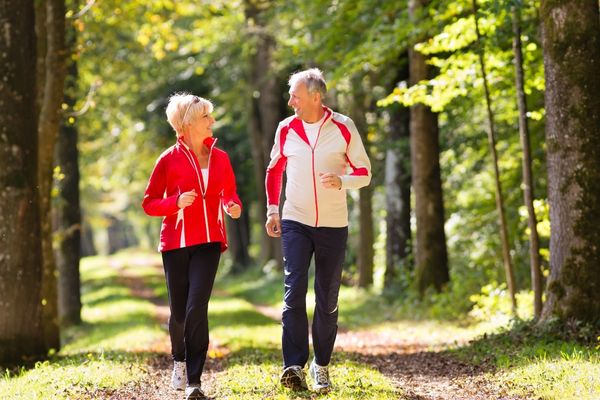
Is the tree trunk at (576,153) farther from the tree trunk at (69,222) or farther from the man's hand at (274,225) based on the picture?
the tree trunk at (69,222)

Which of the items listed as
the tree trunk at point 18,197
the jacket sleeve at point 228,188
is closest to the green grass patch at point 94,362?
the tree trunk at point 18,197

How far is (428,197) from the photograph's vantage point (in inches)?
612

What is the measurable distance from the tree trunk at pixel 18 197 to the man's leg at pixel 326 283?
3.93 meters

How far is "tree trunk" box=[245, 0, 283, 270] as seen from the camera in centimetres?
2441

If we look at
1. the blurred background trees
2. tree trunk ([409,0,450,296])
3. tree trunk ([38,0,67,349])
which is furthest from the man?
tree trunk ([409,0,450,296])

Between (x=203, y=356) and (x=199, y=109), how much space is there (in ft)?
6.22

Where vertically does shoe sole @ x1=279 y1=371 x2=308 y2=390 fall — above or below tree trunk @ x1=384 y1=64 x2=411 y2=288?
below

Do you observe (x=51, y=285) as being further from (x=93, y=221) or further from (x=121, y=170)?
(x=93, y=221)

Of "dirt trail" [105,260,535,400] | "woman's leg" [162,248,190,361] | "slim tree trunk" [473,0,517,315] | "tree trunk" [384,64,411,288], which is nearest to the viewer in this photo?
"woman's leg" [162,248,190,361]

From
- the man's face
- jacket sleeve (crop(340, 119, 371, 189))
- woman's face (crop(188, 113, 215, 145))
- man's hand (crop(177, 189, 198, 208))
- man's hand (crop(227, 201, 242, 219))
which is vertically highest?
the man's face

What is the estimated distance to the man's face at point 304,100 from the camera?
6.60 meters

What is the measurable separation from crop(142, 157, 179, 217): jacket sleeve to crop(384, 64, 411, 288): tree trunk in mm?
11783

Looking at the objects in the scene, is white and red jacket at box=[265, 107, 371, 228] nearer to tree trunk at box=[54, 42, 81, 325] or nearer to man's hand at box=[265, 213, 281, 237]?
man's hand at box=[265, 213, 281, 237]

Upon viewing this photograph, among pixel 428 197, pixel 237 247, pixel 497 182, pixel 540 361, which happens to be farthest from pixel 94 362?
pixel 237 247
